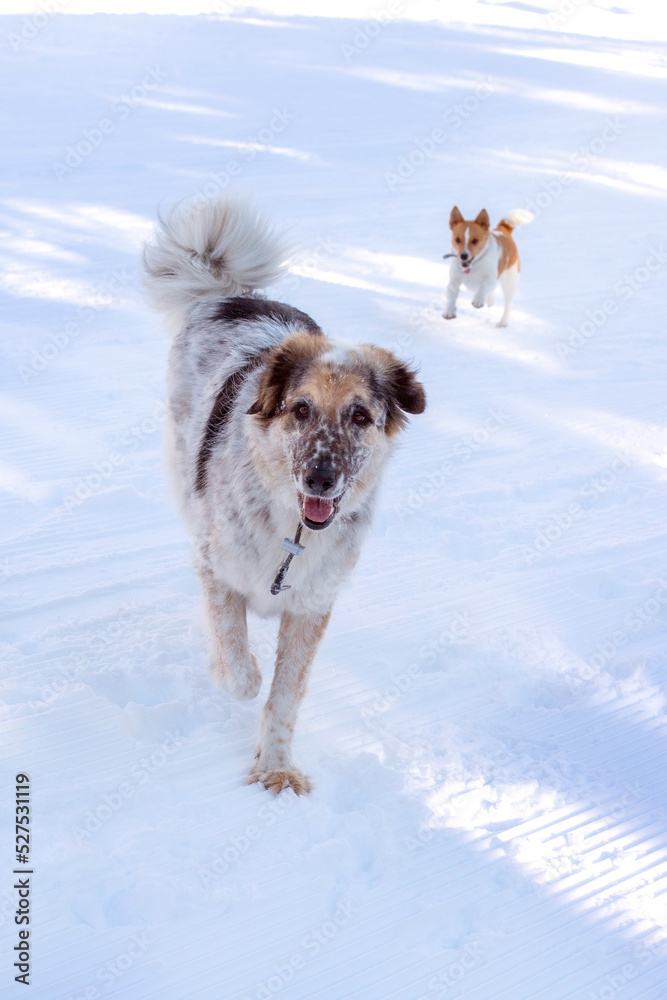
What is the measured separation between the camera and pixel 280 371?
3.20 meters

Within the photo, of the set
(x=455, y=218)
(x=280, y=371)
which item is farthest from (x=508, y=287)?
(x=280, y=371)

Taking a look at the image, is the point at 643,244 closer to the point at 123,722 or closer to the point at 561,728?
the point at 561,728

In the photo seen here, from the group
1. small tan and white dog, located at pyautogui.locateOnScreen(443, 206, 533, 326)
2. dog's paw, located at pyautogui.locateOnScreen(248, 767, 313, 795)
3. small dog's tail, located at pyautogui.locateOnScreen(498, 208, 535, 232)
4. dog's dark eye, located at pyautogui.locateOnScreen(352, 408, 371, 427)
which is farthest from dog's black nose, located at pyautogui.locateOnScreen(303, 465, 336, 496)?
small dog's tail, located at pyautogui.locateOnScreen(498, 208, 535, 232)

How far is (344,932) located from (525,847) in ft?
2.54

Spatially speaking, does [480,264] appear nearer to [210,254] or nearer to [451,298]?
[451,298]

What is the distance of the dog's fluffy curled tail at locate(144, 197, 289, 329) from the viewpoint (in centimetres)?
447

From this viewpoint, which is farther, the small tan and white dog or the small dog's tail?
the small dog's tail

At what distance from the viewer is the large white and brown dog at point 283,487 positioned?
9.87ft

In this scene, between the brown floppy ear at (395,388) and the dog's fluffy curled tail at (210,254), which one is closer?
the brown floppy ear at (395,388)

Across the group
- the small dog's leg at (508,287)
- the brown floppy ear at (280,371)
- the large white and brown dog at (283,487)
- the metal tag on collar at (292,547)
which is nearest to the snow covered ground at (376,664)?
the small dog's leg at (508,287)

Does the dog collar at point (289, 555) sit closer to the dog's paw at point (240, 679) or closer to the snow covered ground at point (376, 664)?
the dog's paw at point (240, 679)

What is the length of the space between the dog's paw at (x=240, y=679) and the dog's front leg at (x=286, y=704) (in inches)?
4.3

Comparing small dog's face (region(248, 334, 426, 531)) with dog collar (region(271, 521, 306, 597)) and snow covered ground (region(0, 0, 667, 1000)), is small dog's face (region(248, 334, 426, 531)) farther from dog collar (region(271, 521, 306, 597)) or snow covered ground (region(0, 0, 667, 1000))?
snow covered ground (region(0, 0, 667, 1000))

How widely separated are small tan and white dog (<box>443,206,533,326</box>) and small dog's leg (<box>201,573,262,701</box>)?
6.21m
